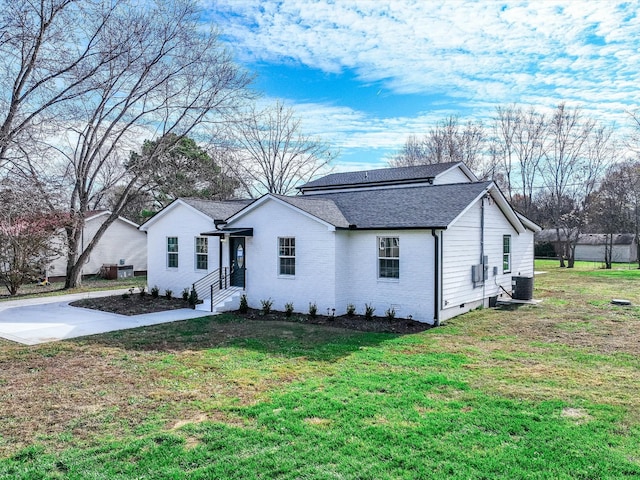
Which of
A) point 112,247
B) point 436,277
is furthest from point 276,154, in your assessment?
point 436,277

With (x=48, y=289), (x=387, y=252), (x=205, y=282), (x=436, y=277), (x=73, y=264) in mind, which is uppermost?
(x=387, y=252)

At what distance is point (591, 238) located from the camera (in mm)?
51281

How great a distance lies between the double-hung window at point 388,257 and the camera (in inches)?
522

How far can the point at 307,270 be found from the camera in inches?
554

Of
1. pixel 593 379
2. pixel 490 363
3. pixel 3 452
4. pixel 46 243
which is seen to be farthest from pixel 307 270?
pixel 46 243

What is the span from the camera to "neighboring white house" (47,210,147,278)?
1067 inches

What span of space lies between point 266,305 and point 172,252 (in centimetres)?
599

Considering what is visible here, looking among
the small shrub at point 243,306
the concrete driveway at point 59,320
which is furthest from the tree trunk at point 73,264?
the small shrub at point 243,306

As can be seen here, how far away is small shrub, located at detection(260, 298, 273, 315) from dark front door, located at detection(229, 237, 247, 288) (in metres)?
1.43

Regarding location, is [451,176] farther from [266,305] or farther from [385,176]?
[266,305]

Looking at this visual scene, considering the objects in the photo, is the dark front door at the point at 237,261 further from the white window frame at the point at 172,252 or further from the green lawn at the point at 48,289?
the green lawn at the point at 48,289

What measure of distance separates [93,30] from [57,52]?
252 cm

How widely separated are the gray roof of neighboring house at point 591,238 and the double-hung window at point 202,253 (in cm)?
4123

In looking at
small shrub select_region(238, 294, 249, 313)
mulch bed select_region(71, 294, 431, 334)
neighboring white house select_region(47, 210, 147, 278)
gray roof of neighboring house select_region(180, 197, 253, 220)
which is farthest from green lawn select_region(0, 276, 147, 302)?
small shrub select_region(238, 294, 249, 313)
